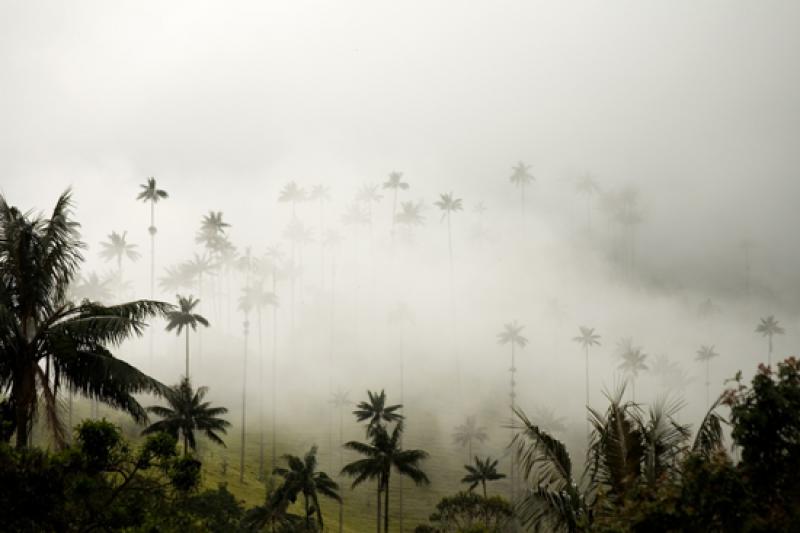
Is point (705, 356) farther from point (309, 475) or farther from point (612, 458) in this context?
point (612, 458)

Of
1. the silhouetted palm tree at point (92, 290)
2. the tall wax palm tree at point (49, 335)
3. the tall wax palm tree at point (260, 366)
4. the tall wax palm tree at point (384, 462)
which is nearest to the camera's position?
the tall wax palm tree at point (49, 335)

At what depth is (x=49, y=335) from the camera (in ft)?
43.1

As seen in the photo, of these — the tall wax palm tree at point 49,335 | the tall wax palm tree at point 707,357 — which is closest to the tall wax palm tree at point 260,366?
the tall wax palm tree at point 49,335

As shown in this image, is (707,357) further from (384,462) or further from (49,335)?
(49,335)

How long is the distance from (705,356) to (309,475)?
138 m

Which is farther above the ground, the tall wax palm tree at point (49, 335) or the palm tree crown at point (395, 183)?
the palm tree crown at point (395, 183)

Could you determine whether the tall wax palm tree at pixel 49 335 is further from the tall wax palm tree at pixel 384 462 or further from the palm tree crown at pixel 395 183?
the palm tree crown at pixel 395 183

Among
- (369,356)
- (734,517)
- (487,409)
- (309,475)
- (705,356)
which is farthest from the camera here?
(369,356)

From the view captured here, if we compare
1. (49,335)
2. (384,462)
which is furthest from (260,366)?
(49,335)

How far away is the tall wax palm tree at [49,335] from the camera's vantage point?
1306 cm

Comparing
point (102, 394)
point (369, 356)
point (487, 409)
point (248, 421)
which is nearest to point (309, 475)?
point (102, 394)

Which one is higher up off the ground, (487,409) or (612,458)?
(612,458)

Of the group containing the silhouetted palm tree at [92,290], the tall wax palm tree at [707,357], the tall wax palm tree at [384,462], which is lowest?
the tall wax palm tree at [384,462]

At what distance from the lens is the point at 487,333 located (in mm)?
195000
